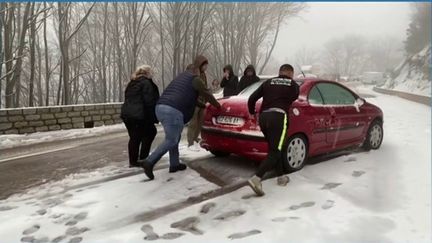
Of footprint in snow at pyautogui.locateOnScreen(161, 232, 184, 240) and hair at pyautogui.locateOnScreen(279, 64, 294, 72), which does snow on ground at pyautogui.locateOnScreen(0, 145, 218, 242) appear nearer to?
footprint in snow at pyautogui.locateOnScreen(161, 232, 184, 240)

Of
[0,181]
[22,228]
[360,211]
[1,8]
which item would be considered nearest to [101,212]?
[22,228]

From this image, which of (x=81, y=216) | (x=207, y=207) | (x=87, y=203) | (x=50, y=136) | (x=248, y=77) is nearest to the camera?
(x=81, y=216)

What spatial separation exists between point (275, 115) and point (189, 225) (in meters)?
1.74

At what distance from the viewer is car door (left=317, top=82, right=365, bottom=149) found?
6.03 meters

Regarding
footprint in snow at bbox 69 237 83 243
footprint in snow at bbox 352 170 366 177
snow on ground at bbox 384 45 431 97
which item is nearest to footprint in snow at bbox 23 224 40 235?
footprint in snow at bbox 69 237 83 243

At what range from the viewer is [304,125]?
215 inches

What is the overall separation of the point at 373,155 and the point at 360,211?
2.79m

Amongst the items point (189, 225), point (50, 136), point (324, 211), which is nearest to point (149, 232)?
point (189, 225)

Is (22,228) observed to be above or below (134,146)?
below

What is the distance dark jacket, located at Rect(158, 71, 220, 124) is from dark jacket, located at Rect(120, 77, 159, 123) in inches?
14.2

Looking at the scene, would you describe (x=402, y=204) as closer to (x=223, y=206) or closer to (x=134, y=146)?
(x=223, y=206)

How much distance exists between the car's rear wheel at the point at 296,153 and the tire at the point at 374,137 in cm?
191

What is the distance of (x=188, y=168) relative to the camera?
5797 mm

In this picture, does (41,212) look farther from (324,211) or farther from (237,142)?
(324,211)
